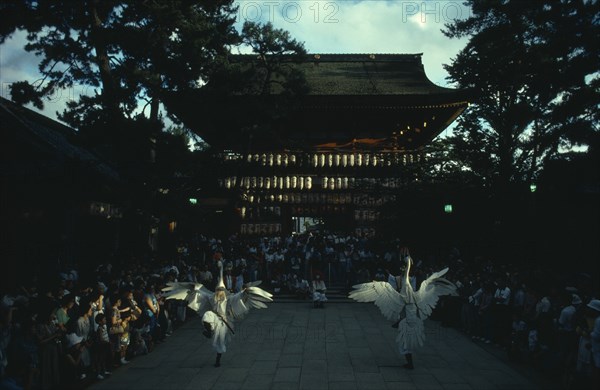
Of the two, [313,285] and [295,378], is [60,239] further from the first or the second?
[295,378]

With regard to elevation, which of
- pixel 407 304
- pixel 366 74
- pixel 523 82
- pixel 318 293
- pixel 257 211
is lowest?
pixel 318 293

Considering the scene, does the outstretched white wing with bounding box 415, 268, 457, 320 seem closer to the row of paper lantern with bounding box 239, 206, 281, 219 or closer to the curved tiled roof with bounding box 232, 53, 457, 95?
the curved tiled roof with bounding box 232, 53, 457, 95

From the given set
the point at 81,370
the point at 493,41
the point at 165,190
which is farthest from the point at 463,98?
the point at 81,370

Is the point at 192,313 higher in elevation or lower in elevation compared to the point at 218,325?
lower

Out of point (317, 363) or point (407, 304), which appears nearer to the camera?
point (407, 304)

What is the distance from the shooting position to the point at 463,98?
1898 centimetres

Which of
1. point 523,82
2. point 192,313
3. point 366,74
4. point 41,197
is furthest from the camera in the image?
point 366,74

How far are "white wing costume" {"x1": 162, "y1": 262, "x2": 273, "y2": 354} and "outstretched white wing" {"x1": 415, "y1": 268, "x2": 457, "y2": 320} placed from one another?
2.73 meters

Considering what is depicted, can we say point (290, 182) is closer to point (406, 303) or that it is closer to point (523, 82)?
point (523, 82)

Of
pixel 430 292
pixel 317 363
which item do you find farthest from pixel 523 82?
pixel 317 363

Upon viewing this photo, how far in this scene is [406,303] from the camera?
8484 mm

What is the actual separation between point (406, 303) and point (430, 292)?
0.53 meters

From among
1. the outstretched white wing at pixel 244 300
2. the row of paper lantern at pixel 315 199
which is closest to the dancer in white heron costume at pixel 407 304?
the outstretched white wing at pixel 244 300

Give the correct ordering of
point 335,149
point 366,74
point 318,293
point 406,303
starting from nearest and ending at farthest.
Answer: point 406,303, point 318,293, point 335,149, point 366,74
